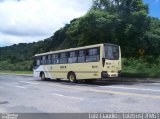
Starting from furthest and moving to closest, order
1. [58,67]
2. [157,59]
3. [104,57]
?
[157,59] < [58,67] < [104,57]

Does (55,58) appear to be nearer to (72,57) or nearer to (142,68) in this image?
(72,57)

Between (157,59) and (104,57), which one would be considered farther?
(157,59)

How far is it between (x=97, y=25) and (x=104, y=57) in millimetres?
5076

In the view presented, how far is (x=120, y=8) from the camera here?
2833 cm

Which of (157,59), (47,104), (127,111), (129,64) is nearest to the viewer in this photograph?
(127,111)

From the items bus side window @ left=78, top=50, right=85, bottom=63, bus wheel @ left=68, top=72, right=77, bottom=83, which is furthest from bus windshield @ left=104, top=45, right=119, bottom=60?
bus wheel @ left=68, top=72, right=77, bottom=83

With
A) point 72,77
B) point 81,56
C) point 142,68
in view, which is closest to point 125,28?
point 81,56

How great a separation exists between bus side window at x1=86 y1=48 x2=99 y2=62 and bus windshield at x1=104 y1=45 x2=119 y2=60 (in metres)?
0.70

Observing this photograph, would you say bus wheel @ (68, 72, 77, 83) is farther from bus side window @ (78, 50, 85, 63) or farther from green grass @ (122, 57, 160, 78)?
green grass @ (122, 57, 160, 78)

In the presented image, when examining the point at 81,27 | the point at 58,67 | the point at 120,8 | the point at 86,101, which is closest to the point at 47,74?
the point at 58,67

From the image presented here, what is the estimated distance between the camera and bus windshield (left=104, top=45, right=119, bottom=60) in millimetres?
22323

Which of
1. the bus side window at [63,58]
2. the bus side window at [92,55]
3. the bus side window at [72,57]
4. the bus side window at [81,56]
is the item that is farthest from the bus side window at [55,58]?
the bus side window at [92,55]

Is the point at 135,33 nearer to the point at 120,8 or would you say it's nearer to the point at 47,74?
the point at 120,8

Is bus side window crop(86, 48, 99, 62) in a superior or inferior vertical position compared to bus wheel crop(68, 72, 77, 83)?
superior
